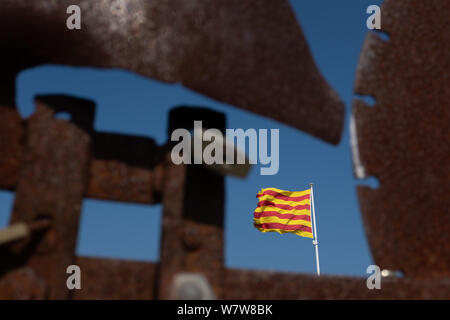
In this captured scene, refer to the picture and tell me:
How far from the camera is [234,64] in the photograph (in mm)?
1515

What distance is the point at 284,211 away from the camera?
22.9 feet

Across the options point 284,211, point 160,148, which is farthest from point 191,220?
point 284,211

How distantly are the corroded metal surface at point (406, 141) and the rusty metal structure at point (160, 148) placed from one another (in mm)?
28

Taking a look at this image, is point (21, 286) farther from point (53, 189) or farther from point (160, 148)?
point (160, 148)

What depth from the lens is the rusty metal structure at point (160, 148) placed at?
1327 mm

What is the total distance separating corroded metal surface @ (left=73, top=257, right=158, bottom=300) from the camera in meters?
1.35

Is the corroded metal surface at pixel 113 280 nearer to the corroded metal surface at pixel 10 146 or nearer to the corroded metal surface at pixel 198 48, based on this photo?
the corroded metal surface at pixel 10 146

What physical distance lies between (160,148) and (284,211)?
5.68 meters

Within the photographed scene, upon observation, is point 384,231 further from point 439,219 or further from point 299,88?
point 299,88

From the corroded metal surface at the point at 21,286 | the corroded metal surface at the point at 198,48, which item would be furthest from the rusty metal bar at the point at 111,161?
the corroded metal surface at the point at 21,286

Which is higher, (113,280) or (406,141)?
(406,141)

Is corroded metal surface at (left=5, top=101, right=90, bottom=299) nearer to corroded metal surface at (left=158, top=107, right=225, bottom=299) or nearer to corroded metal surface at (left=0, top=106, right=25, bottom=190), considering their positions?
corroded metal surface at (left=0, top=106, right=25, bottom=190)

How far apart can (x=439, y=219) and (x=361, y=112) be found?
544 millimetres
